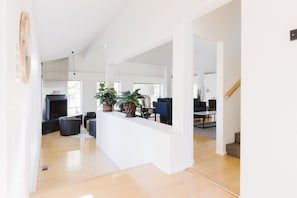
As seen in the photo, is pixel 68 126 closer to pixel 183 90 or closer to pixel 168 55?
pixel 168 55

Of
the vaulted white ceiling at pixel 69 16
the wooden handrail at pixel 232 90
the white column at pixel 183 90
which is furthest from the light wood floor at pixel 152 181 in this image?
the vaulted white ceiling at pixel 69 16

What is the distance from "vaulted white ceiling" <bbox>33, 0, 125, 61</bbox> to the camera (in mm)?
3021

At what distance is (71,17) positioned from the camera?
11.9 ft

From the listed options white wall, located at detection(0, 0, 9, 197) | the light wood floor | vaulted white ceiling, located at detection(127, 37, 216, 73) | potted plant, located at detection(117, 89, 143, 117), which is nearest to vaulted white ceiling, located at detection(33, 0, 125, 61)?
potted plant, located at detection(117, 89, 143, 117)

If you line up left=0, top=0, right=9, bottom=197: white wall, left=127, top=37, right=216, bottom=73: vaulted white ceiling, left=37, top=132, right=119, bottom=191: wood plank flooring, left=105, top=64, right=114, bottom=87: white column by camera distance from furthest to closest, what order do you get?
left=127, top=37, right=216, bottom=73: vaulted white ceiling → left=105, top=64, right=114, bottom=87: white column → left=37, top=132, right=119, bottom=191: wood plank flooring → left=0, top=0, right=9, bottom=197: white wall

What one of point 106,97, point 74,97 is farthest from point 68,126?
point 74,97

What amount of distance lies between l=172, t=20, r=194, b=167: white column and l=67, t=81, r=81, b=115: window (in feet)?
23.2

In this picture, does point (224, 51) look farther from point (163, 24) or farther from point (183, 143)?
point (183, 143)

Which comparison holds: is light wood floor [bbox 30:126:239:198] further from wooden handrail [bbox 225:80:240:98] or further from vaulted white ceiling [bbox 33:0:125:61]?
vaulted white ceiling [bbox 33:0:125:61]

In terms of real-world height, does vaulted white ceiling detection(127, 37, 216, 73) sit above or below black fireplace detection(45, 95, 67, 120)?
above
